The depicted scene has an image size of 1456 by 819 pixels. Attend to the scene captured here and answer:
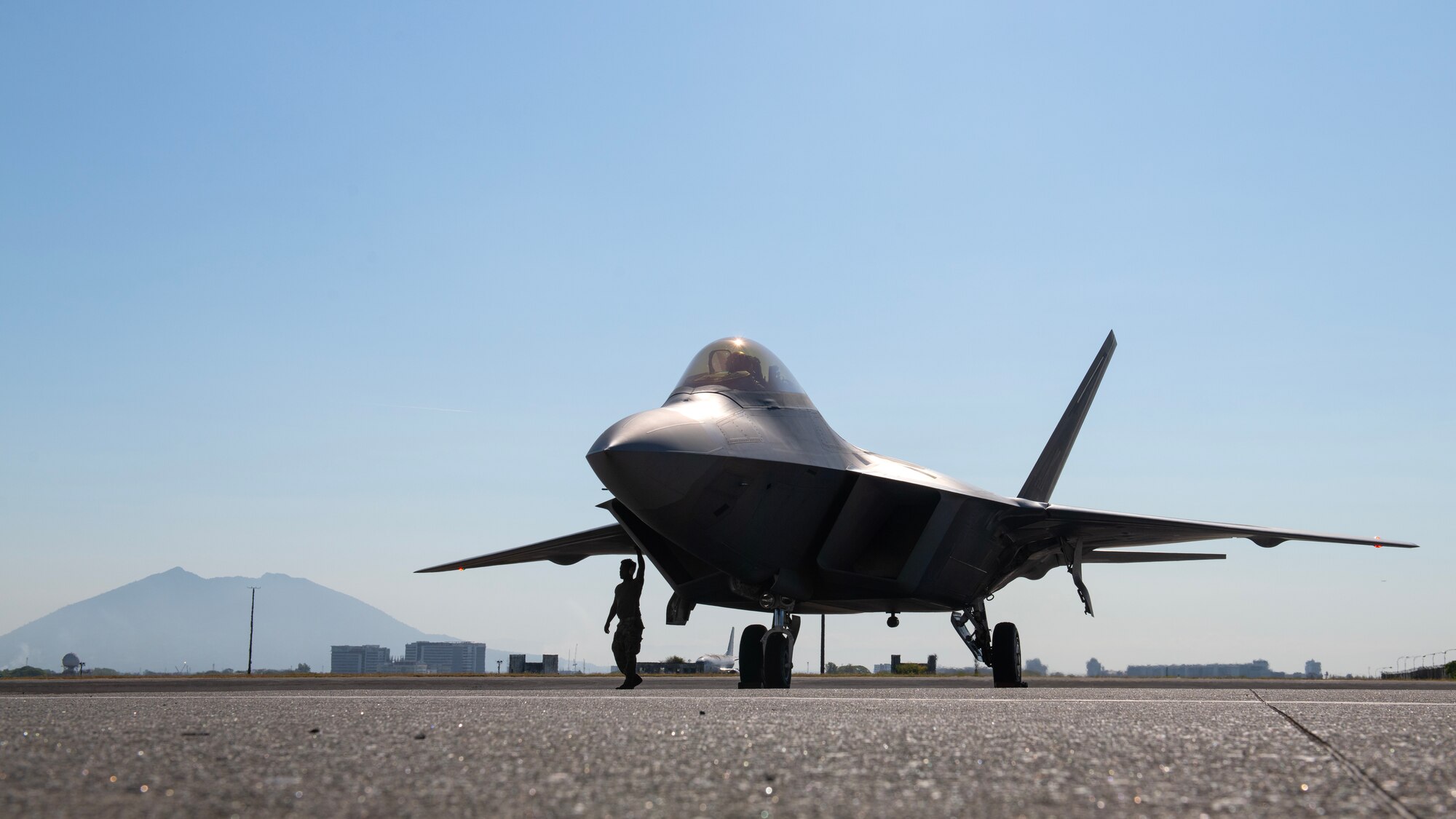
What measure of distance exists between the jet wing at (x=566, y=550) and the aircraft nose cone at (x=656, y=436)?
21.2ft

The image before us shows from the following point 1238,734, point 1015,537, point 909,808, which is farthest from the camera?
point 1015,537

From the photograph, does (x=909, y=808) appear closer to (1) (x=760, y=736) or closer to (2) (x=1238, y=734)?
Result: (1) (x=760, y=736)

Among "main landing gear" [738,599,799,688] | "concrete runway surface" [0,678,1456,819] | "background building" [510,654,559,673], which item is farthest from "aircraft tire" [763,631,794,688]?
"background building" [510,654,559,673]

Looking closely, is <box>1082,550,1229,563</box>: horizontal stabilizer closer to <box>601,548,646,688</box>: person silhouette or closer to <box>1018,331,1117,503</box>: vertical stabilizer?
<box>1018,331,1117,503</box>: vertical stabilizer

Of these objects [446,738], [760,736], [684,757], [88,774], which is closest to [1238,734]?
[760,736]

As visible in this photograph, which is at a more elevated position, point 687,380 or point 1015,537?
point 687,380

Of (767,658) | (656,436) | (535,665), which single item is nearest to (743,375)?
(656,436)

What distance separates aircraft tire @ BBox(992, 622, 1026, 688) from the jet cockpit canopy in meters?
5.12

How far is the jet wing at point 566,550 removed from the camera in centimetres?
1877

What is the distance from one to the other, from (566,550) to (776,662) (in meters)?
7.71

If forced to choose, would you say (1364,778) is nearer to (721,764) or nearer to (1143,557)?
(721,764)

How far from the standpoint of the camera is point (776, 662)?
504 inches

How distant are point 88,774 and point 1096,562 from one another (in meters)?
20.2

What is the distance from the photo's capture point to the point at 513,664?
189 ft
